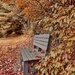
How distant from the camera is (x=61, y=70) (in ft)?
10.3

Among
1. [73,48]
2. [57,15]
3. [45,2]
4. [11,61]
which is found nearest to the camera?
[73,48]

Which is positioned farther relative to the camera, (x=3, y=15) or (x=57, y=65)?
(x=3, y=15)

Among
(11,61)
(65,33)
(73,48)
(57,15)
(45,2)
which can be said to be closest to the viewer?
(73,48)

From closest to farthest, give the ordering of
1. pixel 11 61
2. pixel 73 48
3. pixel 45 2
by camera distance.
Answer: pixel 73 48
pixel 45 2
pixel 11 61

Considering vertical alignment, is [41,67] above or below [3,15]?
below

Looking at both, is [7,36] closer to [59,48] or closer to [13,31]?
[13,31]

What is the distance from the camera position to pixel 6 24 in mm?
15734

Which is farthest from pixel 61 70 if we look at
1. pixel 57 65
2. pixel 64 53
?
pixel 64 53

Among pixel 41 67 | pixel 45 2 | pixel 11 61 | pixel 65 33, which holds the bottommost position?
pixel 11 61

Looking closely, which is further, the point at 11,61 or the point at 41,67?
the point at 11,61

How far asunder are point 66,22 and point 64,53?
546mm

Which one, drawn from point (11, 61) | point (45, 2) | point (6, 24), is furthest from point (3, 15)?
point (45, 2)

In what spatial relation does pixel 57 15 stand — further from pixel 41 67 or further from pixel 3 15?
pixel 3 15

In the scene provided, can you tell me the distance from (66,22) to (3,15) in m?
13.8
